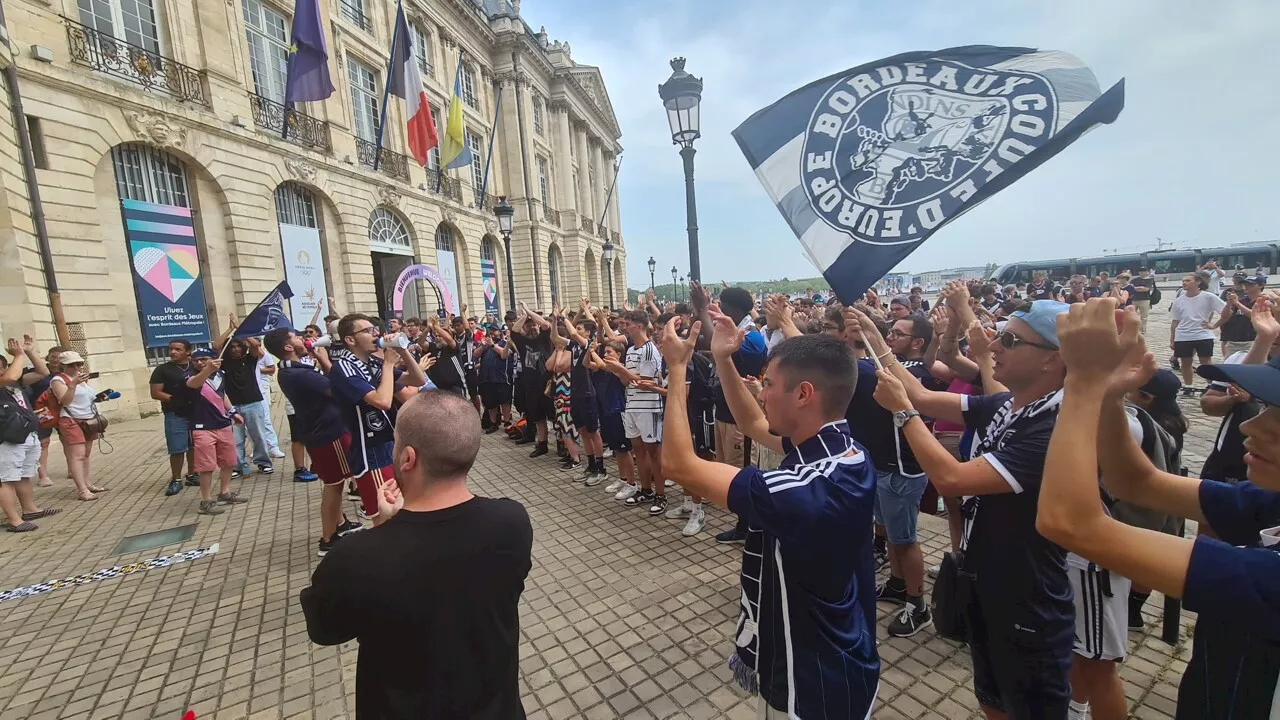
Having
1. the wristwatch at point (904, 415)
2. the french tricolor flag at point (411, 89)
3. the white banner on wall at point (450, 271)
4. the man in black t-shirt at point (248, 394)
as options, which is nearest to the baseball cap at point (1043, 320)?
the wristwatch at point (904, 415)

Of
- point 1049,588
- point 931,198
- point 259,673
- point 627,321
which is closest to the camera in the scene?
point 1049,588

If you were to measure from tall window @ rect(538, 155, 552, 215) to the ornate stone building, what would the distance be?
10459mm

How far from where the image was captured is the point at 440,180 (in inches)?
957

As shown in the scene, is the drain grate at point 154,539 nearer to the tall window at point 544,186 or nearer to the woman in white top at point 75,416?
the woman in white top at point 75,416

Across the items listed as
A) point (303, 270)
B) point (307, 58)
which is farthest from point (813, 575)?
point (303, 270)

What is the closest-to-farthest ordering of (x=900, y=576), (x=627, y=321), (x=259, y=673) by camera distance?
(x=259, y=673), (x=900, y=576), (x=627, y=321)

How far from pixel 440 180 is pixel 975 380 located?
81.1 ft

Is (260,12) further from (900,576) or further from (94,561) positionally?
(900,576)

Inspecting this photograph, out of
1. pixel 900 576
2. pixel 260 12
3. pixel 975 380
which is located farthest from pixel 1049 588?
pixel 260 12

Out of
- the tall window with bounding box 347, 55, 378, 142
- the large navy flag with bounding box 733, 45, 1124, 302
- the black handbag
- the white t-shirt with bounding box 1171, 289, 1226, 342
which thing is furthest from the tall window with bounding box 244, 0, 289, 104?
the white t-shirt with bounding box 1171, 289, 1226, 342

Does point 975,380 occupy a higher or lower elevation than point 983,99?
lower

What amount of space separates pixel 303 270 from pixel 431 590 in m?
18.1

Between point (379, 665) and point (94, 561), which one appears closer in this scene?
point (379, 665)

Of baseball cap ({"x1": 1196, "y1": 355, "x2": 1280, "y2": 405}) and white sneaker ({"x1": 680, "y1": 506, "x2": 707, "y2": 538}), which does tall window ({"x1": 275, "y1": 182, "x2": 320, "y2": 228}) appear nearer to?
white sneaker ({"x1": 680, "y1": 506, "x2": 707, "y2": 538})
